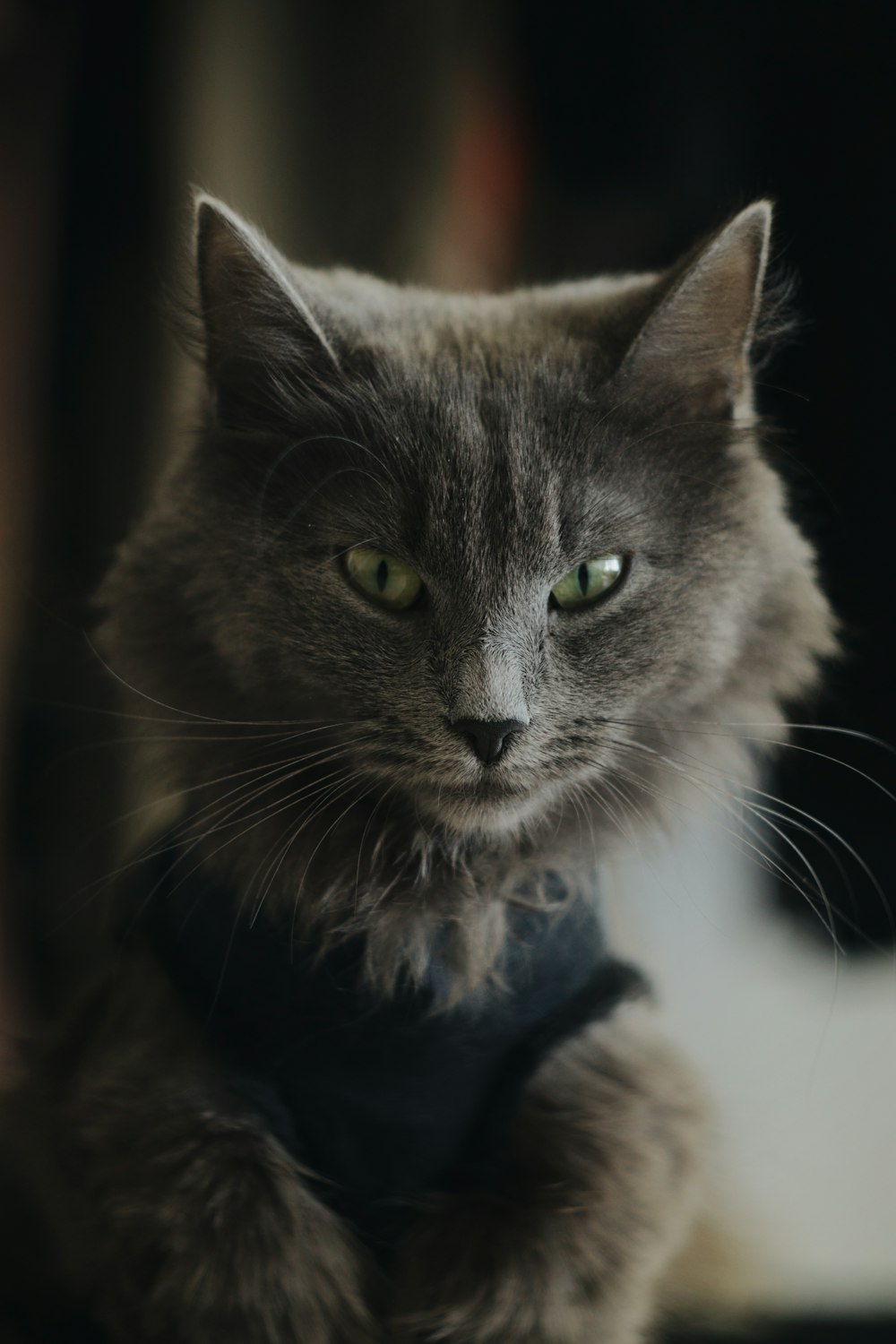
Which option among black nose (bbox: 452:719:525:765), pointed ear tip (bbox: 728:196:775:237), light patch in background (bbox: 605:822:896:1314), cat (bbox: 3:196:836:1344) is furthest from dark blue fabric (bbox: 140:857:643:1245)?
pointed ear tip (bbox: 728:196:775:237)

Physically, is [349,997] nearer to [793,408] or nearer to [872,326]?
[793,408]

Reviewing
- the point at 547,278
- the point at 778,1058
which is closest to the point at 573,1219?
the point at 778,1058

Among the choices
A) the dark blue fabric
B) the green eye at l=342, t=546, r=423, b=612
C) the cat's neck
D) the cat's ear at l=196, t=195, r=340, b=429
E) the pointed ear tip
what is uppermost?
the pointed ear tip

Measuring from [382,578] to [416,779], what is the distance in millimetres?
149

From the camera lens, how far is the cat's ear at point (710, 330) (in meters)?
0.70

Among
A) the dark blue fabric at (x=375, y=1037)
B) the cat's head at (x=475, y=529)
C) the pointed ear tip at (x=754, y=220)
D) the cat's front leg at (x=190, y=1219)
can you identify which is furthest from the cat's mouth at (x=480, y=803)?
the pointed ear tip at (x=754, y=220)

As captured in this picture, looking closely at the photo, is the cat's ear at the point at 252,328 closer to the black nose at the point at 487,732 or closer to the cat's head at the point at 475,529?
the cat's head at the point at 475,529

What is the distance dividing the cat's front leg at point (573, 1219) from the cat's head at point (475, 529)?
236mm

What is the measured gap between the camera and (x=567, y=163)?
99cm

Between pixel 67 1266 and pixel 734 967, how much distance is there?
0.66 meters

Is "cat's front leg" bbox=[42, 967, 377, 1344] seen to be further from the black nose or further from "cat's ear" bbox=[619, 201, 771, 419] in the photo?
"cat's ear" bbox=[619, 201, 771, 419]

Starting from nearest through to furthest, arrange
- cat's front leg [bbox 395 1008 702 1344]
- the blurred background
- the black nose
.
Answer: the black nose, cat's front leg [bbox 395 1008 702 1344], the blurred background

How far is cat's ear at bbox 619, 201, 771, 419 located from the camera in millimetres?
705

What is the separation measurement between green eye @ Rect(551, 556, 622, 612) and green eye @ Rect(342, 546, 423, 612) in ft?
0.35
